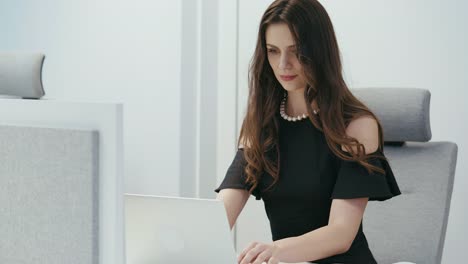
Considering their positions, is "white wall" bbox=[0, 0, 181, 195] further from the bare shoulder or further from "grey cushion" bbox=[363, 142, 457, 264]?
the bare shoulder

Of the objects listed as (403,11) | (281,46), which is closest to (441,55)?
(403,11)

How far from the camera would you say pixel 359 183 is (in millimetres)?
1494

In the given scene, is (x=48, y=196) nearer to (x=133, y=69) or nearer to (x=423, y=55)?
(x=423, y=55)

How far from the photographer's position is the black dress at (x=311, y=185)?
4.95ft

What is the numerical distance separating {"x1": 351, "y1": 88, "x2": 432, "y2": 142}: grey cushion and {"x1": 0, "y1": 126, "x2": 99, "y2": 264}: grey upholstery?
140 cm

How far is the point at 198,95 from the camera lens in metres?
3.28

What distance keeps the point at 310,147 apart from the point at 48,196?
0.97 metres

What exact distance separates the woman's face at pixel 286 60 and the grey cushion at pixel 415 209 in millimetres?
583

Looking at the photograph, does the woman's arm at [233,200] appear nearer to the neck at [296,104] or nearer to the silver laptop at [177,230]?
the neck at [296,104]

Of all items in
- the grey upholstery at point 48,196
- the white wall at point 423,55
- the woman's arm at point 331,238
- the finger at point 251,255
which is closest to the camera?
the grey upholstery at point 48,196

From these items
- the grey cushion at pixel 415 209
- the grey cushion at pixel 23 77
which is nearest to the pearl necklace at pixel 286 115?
the grey cushion at pixel 415 209

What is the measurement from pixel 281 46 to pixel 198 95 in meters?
1.71

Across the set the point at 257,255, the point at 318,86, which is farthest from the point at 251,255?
the point at 318,86

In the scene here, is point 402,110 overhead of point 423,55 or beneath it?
beneath
